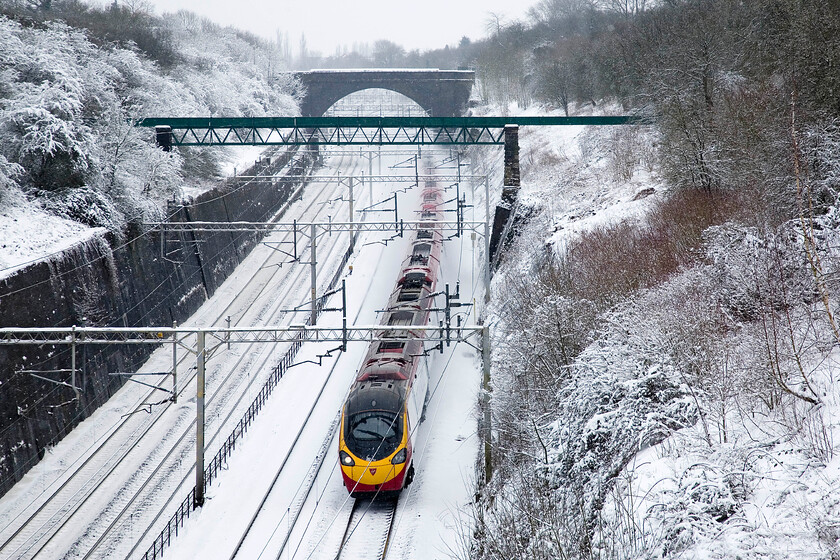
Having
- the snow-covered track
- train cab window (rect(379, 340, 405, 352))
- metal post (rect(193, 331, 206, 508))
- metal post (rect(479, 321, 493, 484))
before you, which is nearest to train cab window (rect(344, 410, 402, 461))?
the snow-covered track

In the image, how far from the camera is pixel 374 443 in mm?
16406

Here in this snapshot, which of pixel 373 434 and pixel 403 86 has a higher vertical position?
pixel 403 86

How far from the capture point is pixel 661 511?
29.8 ft

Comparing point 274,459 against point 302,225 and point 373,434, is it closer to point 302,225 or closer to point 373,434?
point 373,434

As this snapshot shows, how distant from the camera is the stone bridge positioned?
66.4 meters

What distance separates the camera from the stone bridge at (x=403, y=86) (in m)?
66.4

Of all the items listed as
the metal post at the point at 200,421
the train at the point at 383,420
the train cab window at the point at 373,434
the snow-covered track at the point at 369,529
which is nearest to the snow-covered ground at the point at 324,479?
the snow-covered track at the point at 369,529

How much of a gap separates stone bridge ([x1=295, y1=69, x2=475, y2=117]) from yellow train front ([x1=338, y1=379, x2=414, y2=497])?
53.7 metres

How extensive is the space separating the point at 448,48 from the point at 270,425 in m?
115

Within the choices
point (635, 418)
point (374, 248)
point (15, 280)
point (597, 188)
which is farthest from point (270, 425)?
point (374, 248)

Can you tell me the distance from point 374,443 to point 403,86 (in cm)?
5481

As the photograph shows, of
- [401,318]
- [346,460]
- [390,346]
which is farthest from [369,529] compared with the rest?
[401,318]

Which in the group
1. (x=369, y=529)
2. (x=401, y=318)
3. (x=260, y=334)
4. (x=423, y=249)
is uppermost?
(x=423, y=249)

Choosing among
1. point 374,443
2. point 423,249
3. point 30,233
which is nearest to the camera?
point 374,443
